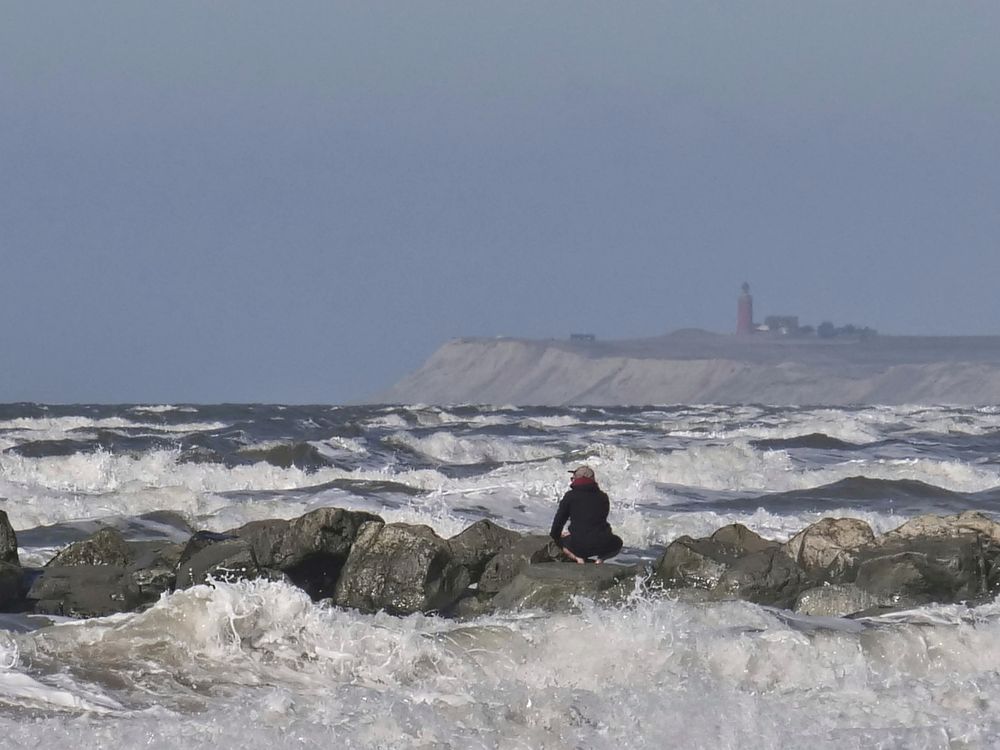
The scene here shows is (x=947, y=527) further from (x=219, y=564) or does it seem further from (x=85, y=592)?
(x=85, y=592)

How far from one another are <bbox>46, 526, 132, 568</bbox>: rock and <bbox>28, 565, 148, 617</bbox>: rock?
0.31 metres

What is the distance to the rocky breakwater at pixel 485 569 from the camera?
12.2m

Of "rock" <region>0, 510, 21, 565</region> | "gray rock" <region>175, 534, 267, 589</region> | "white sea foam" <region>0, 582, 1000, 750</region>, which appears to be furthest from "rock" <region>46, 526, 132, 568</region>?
"white sea foam" <region>0, 582, 1000, 750</region>

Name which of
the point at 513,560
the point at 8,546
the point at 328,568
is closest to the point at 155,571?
the point at 8,546

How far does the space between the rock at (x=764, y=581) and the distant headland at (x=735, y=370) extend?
107 meters

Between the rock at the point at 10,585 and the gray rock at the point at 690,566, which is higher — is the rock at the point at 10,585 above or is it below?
below

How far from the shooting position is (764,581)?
502 inches

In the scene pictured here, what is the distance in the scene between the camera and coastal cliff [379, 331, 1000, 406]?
130 metres

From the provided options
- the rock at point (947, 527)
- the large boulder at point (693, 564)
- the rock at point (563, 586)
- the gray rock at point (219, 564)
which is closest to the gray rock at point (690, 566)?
the large boulder at point (693, 564)

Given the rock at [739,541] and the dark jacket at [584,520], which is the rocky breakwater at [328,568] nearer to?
the dark jacket at [584,520]

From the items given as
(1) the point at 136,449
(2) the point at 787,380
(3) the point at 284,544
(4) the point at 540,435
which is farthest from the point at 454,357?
(3) the point at 284,544

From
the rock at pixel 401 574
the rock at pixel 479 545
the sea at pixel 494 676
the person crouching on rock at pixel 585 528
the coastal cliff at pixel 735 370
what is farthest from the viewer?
the coastal cliff at pixel 735 370

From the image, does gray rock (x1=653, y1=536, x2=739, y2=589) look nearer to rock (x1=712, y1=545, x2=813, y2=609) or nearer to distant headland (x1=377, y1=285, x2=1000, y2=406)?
rock (x1=712, y1=545, x2=813, y2=609)

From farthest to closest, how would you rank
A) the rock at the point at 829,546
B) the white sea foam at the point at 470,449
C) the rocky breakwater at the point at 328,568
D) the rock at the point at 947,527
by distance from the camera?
the white sea foam at the point at 470,449 < the rock at the point at 947,527 < the rock at the point at 829,546 < the rocky breakwater at the point at 328,568
